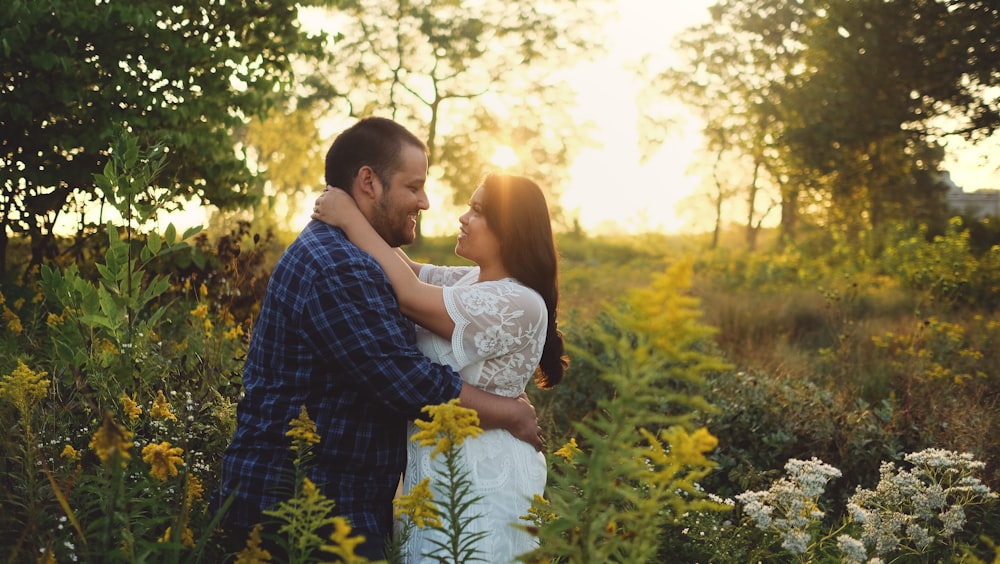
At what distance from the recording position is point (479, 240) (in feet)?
11.1

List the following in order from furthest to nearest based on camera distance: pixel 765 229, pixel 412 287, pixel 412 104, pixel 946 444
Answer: pixel 765 229, pixel 412 104, pixel 946 444, pixel 412 287

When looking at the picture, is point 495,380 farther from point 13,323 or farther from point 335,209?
point 13,323

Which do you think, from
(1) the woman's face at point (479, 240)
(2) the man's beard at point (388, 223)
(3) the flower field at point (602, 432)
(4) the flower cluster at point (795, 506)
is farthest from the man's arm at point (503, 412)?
(4) the flower cluster at point (795, 506)

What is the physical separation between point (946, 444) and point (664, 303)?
4.47 m

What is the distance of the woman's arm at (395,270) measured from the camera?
2.98 m

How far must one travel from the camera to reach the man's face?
3.27 m

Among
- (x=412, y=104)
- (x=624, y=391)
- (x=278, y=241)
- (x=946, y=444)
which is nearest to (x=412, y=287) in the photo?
(x=624, y=391)

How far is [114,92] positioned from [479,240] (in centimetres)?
409

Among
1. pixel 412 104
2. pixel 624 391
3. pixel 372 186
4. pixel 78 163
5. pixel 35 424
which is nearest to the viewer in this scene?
pixel 624 391

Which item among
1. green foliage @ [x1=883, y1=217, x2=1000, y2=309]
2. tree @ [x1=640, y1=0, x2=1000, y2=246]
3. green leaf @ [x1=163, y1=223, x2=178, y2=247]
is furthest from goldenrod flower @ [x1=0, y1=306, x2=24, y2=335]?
tree @ [x1=640, y1=0, x2=1000, y2=246]

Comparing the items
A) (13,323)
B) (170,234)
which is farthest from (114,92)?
(170,234)

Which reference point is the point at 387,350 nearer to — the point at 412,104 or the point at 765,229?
the point at 412,104

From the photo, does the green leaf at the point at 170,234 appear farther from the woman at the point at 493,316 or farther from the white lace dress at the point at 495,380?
the white lace dress at the point at 495,380

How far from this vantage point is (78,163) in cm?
618
